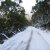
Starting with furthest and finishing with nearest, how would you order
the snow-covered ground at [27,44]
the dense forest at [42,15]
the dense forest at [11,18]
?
the dense forest at [42,15] → the dense forest at [11,18] → the snow-covered ground at [27,44]

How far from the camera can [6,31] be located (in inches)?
161

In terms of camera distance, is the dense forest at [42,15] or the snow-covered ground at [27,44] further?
the dense forest at [42,15]

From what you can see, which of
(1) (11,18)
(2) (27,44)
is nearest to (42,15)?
(1) (11,18)

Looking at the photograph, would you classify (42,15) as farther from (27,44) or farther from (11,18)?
(27,44)

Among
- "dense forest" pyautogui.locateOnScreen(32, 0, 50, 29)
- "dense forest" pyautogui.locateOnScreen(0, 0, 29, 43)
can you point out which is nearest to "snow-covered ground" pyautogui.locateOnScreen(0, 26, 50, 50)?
"dense forest" pyautogui.locateOnScreen(0, 0, 29, 43)

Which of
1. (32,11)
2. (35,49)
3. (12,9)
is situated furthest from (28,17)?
(35,49)

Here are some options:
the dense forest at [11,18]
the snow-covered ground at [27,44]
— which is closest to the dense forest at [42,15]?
the dense forest at [11,18]

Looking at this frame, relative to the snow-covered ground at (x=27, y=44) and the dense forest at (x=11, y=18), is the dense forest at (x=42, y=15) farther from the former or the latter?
the snow-covered ground at (x=27, y=44)

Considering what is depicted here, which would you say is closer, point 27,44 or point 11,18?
point 27,44

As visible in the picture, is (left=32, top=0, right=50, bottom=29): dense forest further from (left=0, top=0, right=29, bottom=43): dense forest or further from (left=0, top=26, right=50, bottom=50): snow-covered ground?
(left=0, top=26, right=50, bottom=50): snow-covered ground

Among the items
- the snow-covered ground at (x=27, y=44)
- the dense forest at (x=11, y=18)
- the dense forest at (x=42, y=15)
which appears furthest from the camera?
the dense forest at (x=42, y=15)

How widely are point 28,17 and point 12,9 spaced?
52 cm

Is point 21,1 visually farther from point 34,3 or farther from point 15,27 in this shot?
point 15,27

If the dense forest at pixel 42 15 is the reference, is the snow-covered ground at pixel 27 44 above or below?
above
